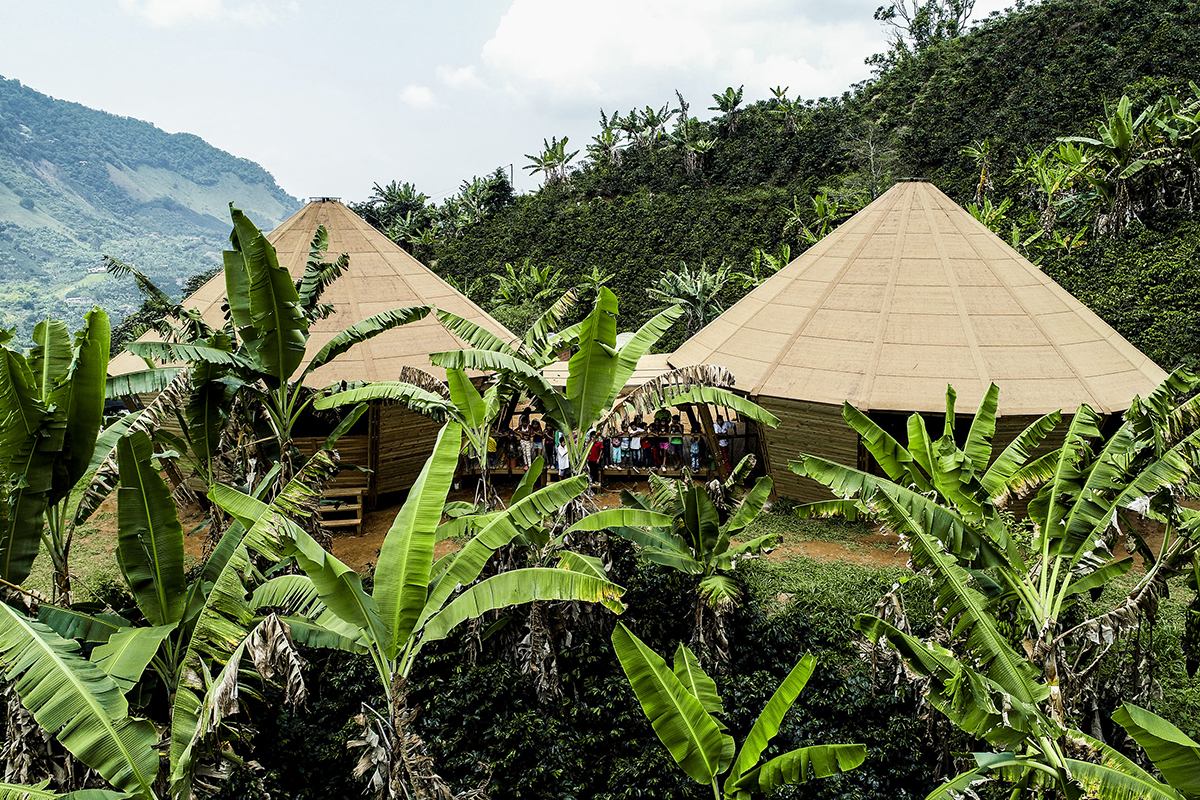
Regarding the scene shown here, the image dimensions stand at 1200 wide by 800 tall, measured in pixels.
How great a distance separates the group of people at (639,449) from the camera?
1398cm

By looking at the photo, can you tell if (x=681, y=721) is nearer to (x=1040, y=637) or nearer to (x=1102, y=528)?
(x=1040, y=637)

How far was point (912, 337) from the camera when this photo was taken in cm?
1219

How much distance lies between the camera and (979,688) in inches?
183

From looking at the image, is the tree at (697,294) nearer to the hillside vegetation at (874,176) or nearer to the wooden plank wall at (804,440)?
the hillside vegetation at (874,176)

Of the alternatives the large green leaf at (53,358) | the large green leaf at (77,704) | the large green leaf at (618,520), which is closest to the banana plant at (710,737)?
the large green leaf at (618,520)

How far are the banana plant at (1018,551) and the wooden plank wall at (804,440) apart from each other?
508 centimetres

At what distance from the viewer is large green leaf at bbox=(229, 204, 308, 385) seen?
7691 mm

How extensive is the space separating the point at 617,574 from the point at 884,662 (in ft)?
10.8

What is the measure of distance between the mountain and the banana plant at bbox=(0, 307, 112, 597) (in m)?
81.8

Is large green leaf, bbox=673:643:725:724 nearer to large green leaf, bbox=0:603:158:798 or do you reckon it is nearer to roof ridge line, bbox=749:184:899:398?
large green leaf, bbox=0:603:158:798

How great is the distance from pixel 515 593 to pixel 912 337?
358 inches

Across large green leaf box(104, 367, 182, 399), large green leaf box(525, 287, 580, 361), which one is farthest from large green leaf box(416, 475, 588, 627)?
large green leaf box(104, 367, 182, 399)

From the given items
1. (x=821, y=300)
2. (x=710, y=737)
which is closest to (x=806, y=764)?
(x=710, y=737)

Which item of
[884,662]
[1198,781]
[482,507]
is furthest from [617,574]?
[1198,781]
